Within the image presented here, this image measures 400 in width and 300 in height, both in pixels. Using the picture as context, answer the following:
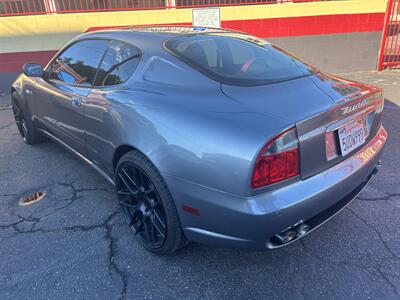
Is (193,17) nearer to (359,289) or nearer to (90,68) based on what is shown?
(90,68)

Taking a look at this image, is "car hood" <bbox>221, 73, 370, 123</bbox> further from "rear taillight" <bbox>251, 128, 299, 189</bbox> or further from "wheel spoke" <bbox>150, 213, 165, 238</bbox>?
"wheel spoke" <bbox>150, 213, 165, 238</bbox>

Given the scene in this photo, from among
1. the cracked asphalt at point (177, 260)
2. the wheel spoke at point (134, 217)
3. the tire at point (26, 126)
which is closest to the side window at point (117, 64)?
the wheel spoke at point (134, 217)

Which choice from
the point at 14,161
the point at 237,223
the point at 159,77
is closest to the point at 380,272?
the point at 237,223

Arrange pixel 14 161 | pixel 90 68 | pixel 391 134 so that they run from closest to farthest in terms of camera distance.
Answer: pixel 90 68
pixel 14 161
pixel 391 134

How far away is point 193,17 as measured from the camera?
7.41 m

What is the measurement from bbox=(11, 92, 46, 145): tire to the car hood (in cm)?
303

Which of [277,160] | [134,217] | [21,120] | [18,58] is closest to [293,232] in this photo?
[277,160]

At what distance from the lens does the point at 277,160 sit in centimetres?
165

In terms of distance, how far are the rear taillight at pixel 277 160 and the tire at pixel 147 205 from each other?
2.06ft

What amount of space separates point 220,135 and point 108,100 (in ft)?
3.60

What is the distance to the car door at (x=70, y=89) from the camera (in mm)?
2793

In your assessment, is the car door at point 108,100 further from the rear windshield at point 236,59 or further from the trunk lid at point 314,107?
the trunk lid at point 314,107

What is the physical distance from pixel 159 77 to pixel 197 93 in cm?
39

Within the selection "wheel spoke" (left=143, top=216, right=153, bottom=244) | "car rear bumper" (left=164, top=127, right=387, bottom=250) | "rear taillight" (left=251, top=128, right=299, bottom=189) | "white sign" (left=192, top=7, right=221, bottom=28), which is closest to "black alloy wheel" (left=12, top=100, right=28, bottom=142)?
"wheel spoke" (left=143, top=216, right=153, bottom=244)
